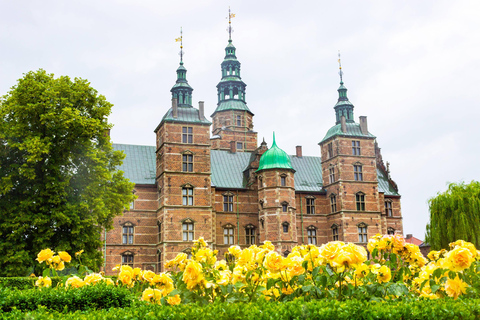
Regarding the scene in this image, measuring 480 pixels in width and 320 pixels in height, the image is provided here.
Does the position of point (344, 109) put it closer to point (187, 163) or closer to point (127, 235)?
point (187, 163)

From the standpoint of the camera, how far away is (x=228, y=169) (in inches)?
1673

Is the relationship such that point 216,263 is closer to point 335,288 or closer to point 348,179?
point 335,288

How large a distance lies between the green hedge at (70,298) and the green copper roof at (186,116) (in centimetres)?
2786

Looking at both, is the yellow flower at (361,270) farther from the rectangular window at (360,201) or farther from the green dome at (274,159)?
the rectangular window at (360,201)

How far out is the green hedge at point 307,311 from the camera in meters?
5.67

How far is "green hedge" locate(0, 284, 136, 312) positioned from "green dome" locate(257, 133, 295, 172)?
2982 cm

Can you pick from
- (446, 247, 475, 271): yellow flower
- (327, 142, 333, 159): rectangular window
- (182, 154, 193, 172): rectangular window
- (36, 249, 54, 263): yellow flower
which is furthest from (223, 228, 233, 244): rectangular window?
(446, 247, 475, 271): yellow flower

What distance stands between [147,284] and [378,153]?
44173 mm

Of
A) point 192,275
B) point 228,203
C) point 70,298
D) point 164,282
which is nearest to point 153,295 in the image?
point 164,282

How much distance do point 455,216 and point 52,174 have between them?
25187 mm

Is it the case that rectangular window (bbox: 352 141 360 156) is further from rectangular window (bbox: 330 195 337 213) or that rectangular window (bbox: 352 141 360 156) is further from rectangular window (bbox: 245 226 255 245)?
rectangular window (bbox: 245 226 255 245)

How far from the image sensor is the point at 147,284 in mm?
7953

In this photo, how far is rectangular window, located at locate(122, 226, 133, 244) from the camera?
36469mm

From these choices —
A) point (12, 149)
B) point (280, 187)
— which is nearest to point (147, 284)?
point (12, 149)
